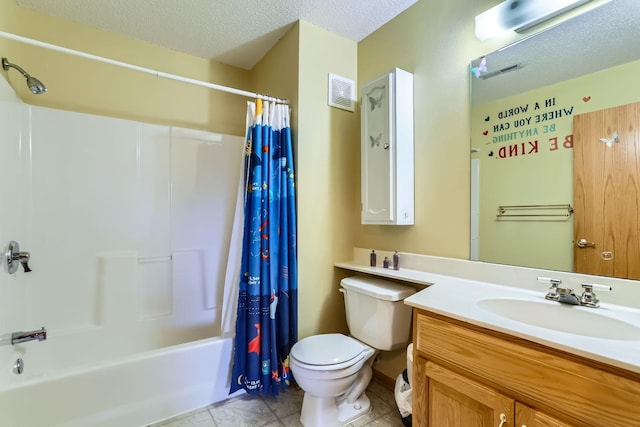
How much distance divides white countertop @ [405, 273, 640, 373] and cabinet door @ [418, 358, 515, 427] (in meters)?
0.21

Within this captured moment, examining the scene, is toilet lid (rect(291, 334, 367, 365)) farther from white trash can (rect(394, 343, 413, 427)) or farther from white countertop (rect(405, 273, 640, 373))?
white countertop (rect(405, 273, 640, 373))

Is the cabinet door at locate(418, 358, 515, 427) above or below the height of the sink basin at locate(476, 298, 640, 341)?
below

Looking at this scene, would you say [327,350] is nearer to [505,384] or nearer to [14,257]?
[505,384]

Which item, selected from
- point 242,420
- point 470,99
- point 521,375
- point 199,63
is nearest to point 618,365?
point 521,375

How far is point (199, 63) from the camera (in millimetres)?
2383

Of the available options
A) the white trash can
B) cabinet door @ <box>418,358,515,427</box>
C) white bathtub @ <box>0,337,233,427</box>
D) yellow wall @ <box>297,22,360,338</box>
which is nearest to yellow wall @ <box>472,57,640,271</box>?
cabinet door @ <box>418,358,515,427</box>

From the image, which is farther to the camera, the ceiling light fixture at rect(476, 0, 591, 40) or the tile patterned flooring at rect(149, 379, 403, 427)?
the tile patterned flooring at rect(149, 379, 403, 427)

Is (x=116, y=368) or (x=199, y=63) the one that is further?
(x=199, y=63)

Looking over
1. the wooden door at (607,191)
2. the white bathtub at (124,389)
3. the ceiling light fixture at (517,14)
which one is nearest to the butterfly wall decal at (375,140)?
the ceiling light fixture at (517,14)

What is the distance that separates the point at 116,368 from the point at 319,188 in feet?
4.84

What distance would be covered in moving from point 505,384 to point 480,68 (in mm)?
1404

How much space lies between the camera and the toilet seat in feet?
4.60

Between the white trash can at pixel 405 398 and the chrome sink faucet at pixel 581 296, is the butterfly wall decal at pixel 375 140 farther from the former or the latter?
the white trash can at pixel 405 398

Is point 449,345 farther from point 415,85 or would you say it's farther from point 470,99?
point 415,85
